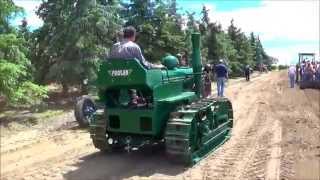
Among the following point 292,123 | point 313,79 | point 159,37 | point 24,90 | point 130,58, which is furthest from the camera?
point 313,79

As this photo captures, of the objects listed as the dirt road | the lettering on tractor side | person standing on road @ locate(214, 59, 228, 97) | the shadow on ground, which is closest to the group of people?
person standing on road @ locate(214, 59, 228, 97)

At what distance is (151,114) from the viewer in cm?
950

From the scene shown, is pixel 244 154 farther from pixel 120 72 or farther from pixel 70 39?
pixel 70 39

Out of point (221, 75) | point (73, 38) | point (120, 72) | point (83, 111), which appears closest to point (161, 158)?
point (120, 72)

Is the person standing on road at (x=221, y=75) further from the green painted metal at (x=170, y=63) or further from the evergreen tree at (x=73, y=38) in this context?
the green painted metal at (x=170, y=63)

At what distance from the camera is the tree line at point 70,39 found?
50.3 feet

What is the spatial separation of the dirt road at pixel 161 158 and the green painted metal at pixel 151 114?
333mm

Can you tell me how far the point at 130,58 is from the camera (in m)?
9.46

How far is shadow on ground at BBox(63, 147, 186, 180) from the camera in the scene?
8.91 metres

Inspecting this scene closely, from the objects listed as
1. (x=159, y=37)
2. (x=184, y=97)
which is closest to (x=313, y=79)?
(x=159, y=37)

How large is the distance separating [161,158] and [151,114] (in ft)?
3.69

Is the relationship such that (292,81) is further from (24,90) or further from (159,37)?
(24,90)

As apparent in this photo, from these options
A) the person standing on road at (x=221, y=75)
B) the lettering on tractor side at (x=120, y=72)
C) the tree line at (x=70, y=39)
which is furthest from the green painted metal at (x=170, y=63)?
the person standing on road at (x=221, y=75)

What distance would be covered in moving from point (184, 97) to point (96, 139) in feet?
6.43
